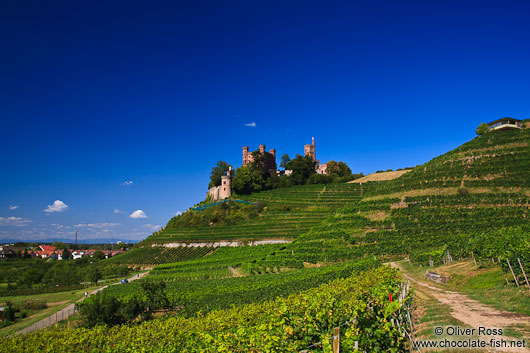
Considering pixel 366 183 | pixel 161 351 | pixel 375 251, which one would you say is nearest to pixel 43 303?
pixel 161 351

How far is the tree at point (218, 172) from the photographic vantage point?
119438 mm

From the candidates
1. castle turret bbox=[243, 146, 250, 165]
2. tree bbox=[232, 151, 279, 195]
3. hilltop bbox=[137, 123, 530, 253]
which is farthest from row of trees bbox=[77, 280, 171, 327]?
castle turret bbox=[243, 146, 250, 165]

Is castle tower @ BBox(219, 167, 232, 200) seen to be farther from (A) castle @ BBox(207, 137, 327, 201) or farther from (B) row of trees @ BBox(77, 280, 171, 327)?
(B) row of trees @ BBox(77, 280, 171, 327)

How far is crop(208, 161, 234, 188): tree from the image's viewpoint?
119 metres

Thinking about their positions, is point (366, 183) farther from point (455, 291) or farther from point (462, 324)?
point (462, 324)

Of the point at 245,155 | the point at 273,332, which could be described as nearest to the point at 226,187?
the point at 245,155

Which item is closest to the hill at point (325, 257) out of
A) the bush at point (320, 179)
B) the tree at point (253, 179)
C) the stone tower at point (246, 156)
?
the tree at point (253, 179)

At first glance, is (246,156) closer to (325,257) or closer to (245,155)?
(245,155)

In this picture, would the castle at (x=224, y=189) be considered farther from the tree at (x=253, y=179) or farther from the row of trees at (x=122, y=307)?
the row of trees at (x=122, y=307)

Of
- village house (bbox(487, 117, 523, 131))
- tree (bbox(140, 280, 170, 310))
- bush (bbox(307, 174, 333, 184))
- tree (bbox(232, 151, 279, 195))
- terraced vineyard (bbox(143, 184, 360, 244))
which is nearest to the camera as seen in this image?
tree (bbox(140, 280, 170, 310))

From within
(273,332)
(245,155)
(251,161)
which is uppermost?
(245,155)

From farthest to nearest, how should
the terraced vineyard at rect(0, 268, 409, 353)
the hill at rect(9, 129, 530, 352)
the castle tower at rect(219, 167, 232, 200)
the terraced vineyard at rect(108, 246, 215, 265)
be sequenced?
the castle tower at rect(219, 167, 232, 200), the terraced vineyard at rect(108, 246, 215, 265), the hill at rect(9, 129, 530, 352), the terraced vineyard at rect(0, 268, 409, 353)

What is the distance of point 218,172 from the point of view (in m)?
123

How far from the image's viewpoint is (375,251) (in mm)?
42500
